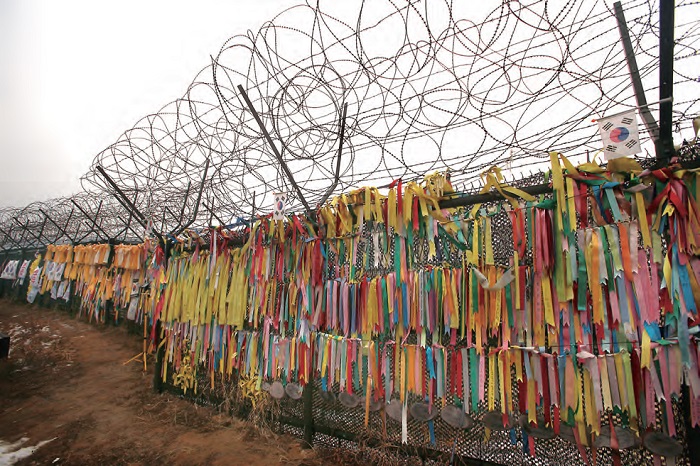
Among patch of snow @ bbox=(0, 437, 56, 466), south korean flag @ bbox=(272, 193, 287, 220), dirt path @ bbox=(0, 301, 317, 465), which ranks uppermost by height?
south korean flag @ bbox=(272, 193, 287, 220)

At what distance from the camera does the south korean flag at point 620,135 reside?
1.76m

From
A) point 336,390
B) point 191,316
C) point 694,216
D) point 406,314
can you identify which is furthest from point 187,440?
point 694,216

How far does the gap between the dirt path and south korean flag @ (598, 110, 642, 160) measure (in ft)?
9.90

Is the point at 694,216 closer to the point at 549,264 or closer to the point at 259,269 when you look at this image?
the point at 549,264

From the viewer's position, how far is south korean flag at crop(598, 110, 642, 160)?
1763mm

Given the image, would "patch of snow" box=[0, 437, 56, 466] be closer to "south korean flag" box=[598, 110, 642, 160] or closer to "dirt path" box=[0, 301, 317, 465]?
"dirt path" box=[0, 301, 317, 465]

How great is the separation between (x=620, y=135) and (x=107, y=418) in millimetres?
5456

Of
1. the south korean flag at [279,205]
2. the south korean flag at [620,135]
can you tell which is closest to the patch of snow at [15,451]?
the south korean flag at [279,205]

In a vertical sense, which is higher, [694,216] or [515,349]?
[694,216]

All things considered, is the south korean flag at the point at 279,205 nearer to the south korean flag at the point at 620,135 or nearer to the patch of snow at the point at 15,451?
the south korean flag at the point at 620,135

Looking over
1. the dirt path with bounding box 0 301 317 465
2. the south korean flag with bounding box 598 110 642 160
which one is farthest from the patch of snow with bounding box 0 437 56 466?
A: the south korean flag with bounding box 598 110 642 160

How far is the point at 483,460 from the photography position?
91.3 inches

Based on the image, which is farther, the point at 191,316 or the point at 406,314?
the point at 191,316

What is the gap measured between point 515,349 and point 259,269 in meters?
2.34
